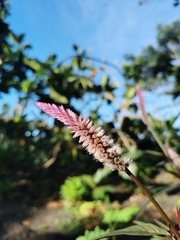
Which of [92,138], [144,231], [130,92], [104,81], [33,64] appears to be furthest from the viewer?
[104,81]

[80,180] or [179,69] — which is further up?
[179,69]

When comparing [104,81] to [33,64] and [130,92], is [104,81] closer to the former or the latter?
[130,92]

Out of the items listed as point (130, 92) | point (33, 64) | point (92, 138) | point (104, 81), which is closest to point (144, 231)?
point (92, 138)

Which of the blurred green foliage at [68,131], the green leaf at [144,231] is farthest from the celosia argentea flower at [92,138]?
the blurred green foliage at [68,131]

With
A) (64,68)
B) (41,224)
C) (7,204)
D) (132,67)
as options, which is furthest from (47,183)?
(132,67)

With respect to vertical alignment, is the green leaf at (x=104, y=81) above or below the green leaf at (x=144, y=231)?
above

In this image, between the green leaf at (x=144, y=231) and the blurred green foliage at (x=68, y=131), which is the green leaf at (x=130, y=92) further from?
the green leaf at (x=144, y=231)

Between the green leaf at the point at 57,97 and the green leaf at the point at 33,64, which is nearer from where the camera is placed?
the green leaf at the point at 57,97

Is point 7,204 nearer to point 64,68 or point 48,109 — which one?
point 64,68

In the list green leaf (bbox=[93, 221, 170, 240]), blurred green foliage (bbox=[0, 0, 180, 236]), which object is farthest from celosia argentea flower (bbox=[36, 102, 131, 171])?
blurred green foliage (bbox=[0, 0, 180, 236])

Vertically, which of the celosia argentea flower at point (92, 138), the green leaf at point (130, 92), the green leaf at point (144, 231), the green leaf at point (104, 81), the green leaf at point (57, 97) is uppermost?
the green leaf at point (104, 81)

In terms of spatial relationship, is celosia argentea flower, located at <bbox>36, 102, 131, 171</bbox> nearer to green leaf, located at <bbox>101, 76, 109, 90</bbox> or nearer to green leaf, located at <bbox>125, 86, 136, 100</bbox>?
green leaf, located at <bbox>125, 86, 136, 100</bbox>
